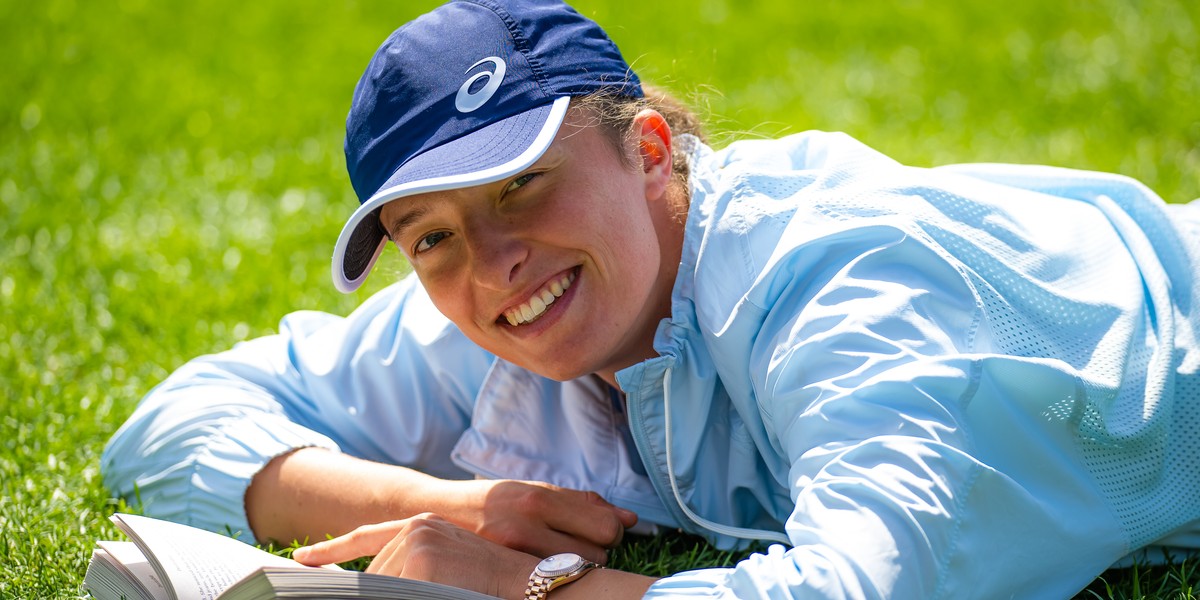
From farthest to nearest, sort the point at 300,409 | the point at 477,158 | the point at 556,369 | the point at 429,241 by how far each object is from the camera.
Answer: the point at 300,409 → the point at 556,369 → the point at 429,241 → the point at 477,158

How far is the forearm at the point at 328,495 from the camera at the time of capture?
3.03 m

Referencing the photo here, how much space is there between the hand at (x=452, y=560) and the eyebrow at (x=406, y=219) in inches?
25.0

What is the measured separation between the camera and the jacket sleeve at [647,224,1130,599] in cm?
215

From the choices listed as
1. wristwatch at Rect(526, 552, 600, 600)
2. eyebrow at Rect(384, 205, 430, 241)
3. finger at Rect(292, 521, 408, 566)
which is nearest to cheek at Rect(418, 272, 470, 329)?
eyebrow at Rect(384, 205, 430, 241)

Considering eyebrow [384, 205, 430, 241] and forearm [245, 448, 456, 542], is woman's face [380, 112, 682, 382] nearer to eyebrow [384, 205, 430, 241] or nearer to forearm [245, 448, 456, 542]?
eyebrow [384, 205, 430, 241]

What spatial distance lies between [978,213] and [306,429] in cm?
183

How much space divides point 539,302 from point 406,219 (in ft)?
1.12

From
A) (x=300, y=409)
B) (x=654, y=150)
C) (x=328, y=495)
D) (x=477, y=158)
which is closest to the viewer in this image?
(x=477, y=158)

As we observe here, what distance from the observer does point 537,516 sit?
2.84 metres

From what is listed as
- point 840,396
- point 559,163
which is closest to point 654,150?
point 559,163

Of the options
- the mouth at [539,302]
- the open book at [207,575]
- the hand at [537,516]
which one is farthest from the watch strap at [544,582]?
the mouth at [539,302]

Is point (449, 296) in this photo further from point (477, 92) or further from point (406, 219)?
point (477, 92)

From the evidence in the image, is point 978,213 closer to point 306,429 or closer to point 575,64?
point 575,64

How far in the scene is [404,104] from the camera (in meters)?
2.56
